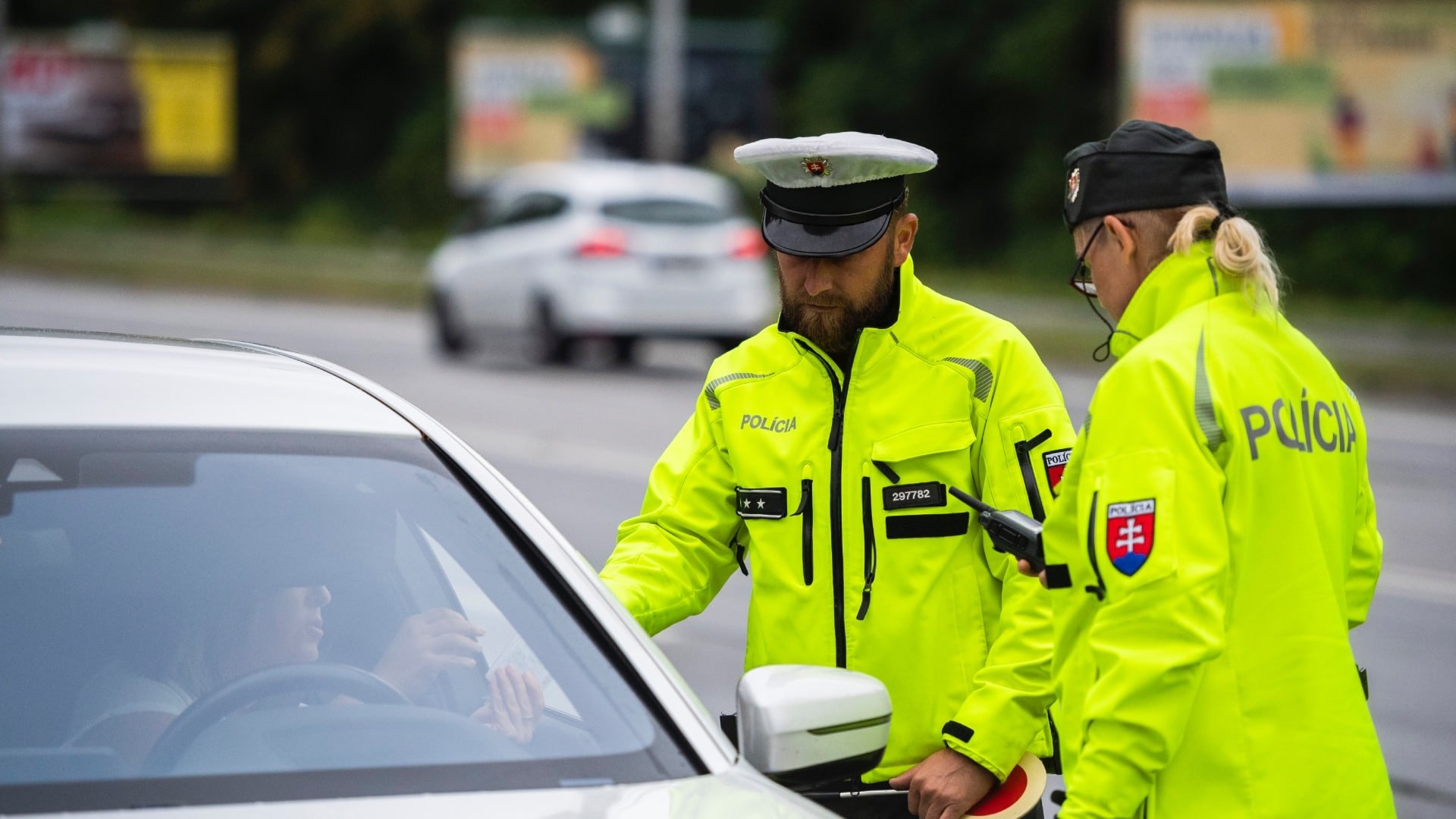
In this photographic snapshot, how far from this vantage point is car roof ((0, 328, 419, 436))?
114 inches

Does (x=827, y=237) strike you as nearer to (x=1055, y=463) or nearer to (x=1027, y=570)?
(x=1055, y=463)

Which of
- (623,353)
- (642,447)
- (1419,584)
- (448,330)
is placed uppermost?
(1419,584)

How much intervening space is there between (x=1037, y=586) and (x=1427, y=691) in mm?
5024

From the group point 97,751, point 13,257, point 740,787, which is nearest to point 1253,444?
point 740,787

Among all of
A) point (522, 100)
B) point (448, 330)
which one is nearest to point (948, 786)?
point (448, 330)

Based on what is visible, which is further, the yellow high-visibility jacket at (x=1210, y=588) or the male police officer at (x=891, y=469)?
the male police officer at (x=891, y=469)

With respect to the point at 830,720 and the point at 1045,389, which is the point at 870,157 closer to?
the point at 1045,389

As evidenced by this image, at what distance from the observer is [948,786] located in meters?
3.02

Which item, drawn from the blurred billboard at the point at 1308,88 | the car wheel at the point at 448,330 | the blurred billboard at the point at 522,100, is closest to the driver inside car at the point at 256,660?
the car wheel at the point at 448,330

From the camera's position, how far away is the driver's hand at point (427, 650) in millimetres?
2871

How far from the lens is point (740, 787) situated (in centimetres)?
262

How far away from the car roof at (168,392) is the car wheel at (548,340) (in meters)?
16.0

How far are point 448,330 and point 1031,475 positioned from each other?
18114 millimetres

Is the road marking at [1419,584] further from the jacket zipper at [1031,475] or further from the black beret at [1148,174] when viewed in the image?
the black beret at [1148,174]
